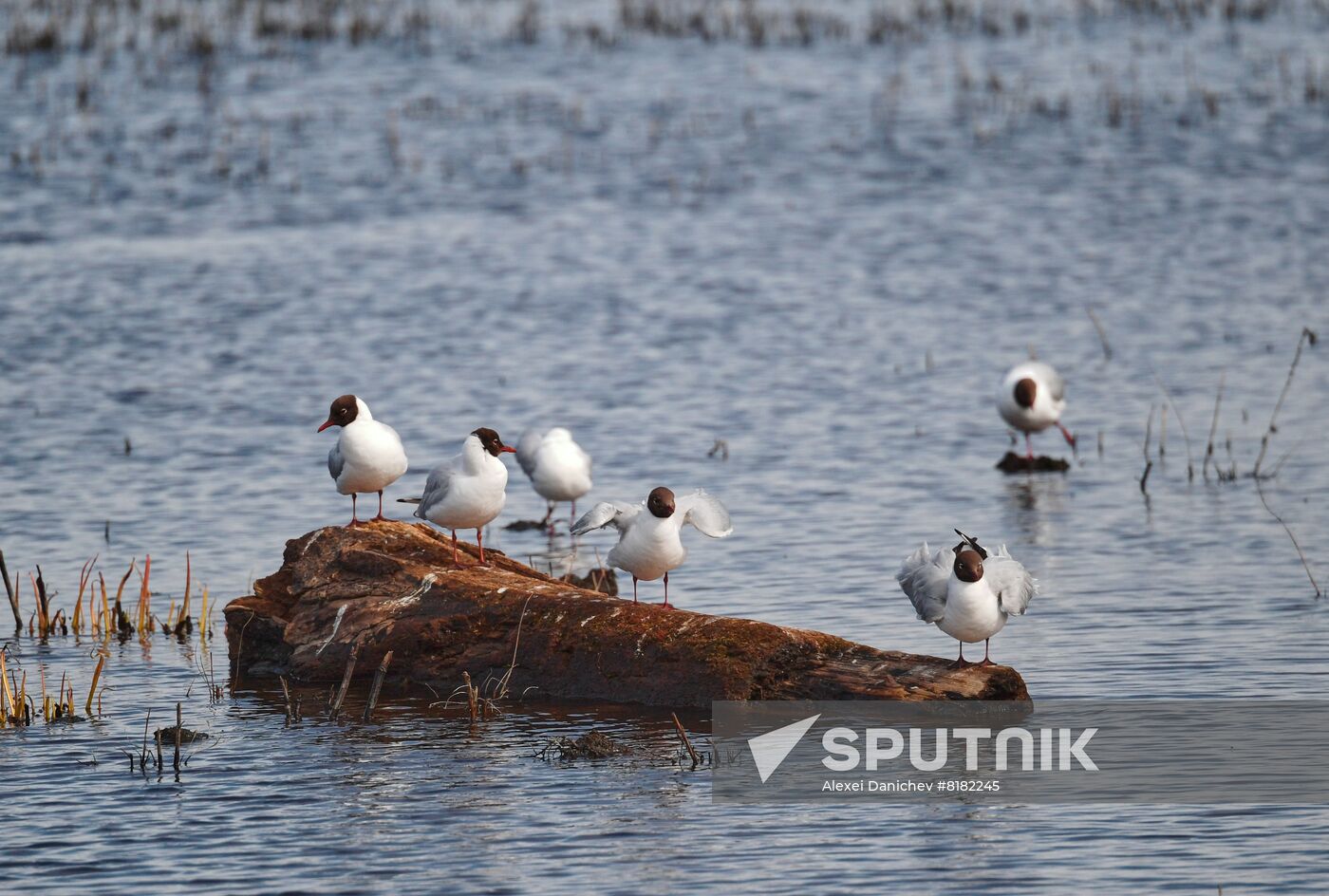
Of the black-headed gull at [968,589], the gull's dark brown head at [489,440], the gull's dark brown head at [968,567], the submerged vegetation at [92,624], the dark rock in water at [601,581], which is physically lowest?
the submerged vegetation at [92,624]

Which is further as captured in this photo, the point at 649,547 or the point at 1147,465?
the point at 1147,465

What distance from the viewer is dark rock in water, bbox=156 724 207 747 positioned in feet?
35.5

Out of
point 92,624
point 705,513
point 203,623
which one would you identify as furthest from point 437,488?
point 92,624

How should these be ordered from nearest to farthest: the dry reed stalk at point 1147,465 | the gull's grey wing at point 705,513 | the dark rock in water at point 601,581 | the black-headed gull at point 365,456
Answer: the gull's grey wing at point 705,513 < the black-headed gull at point 365,456 < the dark rock in water at point 601,581 < the dry reed stalk at point 1147,465

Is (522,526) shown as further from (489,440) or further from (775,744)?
(775,744)

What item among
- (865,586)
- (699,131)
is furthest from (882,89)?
(865,586)

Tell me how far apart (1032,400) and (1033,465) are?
848 millimetres

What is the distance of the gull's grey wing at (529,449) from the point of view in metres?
17.4

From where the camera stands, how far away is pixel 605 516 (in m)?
12.4

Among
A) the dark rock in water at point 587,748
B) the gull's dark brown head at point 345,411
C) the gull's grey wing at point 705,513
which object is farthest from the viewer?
the gull's dark brown head at point 345,411

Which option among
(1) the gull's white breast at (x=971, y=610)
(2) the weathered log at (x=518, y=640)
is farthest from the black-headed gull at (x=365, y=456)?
(1) the gull's white breast at (x=971, y=610)

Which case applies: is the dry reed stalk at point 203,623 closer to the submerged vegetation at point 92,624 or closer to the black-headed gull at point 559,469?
the submerged vegetation at point 92,624

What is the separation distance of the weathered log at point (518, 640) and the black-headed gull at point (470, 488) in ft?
0.58

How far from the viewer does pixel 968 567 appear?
432 inches
